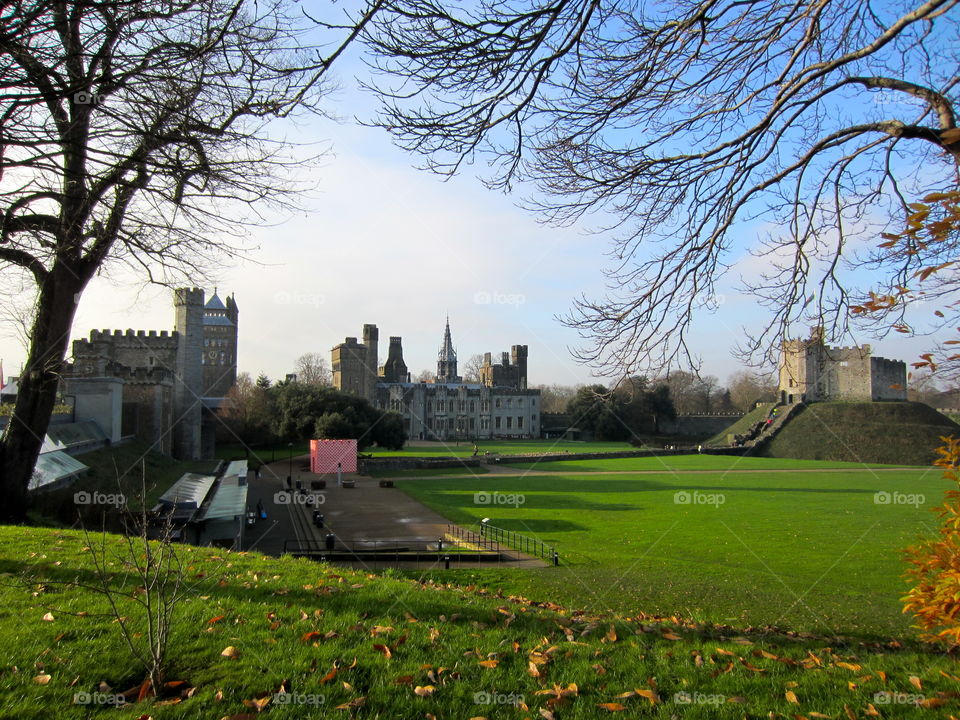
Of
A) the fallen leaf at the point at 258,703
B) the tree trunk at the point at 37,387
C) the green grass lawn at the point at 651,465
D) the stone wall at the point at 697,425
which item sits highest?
the tree trunk at the point at 37,387

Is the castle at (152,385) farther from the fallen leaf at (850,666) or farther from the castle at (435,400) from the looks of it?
the fallen leaf at (850,666)

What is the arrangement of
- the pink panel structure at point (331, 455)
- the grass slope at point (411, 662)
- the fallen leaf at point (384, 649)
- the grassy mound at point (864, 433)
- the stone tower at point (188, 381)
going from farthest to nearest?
the grassy mound at point (864, 433) < the stone tower at point (188, 381) < the pink panel structure at point (331, 455) < the fallen leaf at point (384, 649) < the grass slope at point (411, 662)

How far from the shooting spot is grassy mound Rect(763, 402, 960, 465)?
163 ft

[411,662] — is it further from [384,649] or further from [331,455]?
[331,455]

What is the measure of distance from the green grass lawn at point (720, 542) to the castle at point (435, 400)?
37.2 metres

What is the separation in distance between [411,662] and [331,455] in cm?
2680

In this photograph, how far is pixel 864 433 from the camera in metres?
54.4

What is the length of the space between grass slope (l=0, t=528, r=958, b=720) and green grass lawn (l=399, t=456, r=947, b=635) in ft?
11.8

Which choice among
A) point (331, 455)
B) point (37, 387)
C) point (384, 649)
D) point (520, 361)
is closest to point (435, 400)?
point (520, 361)

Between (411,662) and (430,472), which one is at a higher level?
(411,662)

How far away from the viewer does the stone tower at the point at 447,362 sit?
87000 mm

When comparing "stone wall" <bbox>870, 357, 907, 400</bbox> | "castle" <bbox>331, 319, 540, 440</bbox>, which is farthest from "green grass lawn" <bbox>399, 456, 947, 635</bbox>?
"castle" <bbox>331, 319, 540, 440</bbox>

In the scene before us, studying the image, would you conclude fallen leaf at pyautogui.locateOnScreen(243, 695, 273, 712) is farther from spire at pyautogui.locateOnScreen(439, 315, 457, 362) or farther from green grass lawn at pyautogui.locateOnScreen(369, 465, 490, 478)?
spire at pyautogui.locateOnScreen(439, 315, 457, 362)

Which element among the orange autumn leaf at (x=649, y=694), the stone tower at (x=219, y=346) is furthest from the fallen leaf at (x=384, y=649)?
the stone tower at (x=219, y=346)
